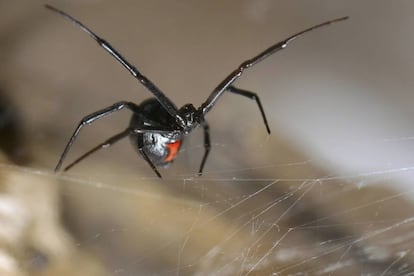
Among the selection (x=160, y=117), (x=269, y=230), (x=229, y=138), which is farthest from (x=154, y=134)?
(x=229, y=138)

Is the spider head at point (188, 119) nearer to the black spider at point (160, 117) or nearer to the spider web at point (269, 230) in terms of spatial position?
the black spider at point (160, 117)

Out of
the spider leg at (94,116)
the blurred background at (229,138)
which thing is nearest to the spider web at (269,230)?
the blurred background at (229,138)


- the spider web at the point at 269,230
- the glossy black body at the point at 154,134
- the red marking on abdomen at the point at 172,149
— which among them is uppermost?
the glossy black body at the point at 154,134

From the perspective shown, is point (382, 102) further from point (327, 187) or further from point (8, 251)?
point (8, 251)

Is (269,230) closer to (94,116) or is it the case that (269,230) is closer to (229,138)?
(94,116)

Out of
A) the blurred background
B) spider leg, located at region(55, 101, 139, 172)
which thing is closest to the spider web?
A: the blurred background

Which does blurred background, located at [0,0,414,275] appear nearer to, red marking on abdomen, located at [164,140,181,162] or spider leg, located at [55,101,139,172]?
red marking on abdomen, located at [164,140,181,162]
